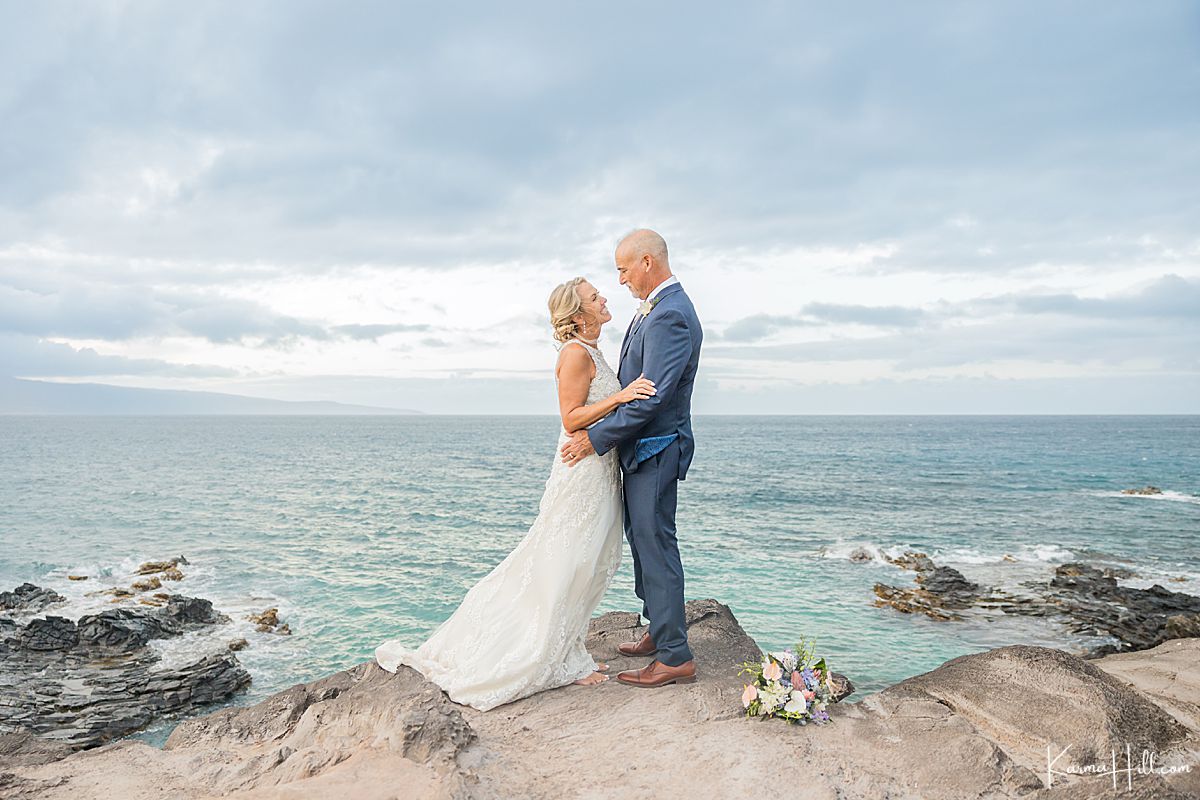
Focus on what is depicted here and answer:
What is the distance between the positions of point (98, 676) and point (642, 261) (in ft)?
34.6

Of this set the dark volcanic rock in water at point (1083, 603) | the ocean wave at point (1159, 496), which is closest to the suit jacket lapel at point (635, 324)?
the dark volcanic rock in water at point (1083, 603)

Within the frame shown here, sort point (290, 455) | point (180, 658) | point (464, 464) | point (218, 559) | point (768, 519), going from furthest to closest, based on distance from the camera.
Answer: point (290, 455) → point (464, 464) → point (768, 519) → point (218, 559) → point (180, 658)

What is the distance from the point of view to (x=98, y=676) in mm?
11109

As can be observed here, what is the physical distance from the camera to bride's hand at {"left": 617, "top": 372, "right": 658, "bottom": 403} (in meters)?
5.27

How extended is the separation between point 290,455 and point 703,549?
55176mm

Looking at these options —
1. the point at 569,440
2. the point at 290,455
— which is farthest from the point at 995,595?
the point at 290,455

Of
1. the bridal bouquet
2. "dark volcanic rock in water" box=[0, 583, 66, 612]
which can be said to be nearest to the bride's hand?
the bridal bouquet

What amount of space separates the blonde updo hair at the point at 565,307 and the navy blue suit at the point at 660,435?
A: 48cm

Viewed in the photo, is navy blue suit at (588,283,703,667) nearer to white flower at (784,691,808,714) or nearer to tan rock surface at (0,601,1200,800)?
tan rock surface at (0,601,1200,800)

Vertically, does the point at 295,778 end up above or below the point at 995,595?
above

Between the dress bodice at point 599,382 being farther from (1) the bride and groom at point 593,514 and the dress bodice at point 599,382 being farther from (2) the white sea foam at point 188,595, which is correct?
(2) the white sea foam at point 188,595

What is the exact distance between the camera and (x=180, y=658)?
12086mm

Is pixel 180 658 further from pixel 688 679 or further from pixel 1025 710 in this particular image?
pixel 1025 710

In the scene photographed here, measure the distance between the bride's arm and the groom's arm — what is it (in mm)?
90
